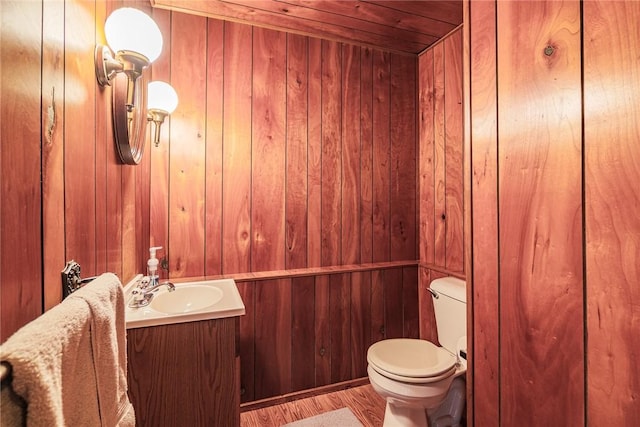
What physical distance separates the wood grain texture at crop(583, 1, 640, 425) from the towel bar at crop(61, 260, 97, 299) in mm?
1207

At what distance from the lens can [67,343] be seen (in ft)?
1.56

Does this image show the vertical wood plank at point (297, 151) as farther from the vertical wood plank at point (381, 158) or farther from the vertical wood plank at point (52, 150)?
the vertical wood plank at point (52, 150)

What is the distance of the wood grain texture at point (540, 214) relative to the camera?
0.66 meters

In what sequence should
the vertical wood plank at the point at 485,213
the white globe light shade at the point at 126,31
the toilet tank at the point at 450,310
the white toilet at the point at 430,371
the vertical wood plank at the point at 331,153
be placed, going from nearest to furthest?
the vertical wood plank at the point at 485,213, the white globe light shade at the point at 126,31, the white toilet at the point at 430,371, the toilet tank at the point at 450,310, the vertical wood plank at the point at 331,153

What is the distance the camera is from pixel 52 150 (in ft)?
2.20

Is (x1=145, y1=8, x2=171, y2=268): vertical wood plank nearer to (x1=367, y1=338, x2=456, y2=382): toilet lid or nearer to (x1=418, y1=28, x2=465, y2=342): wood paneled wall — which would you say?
(x1=367, y1=338, x2=456, y2=382): toilet lid

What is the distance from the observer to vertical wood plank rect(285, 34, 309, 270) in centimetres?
192

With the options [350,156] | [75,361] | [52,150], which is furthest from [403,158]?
[75,361]

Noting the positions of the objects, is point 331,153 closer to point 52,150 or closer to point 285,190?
point 285,190

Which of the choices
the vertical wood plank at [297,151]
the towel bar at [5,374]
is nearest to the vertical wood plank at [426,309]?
the vertical wood plank at [297,151]

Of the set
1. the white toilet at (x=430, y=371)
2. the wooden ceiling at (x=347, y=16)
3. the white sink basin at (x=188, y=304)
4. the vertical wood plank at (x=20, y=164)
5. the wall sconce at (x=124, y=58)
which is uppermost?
the wooden ceiling at (x=347, y=16)

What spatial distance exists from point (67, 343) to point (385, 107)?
7.00 feet

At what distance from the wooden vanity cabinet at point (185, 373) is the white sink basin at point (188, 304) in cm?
3

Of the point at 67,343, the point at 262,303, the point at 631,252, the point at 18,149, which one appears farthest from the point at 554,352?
the point at 262,303
